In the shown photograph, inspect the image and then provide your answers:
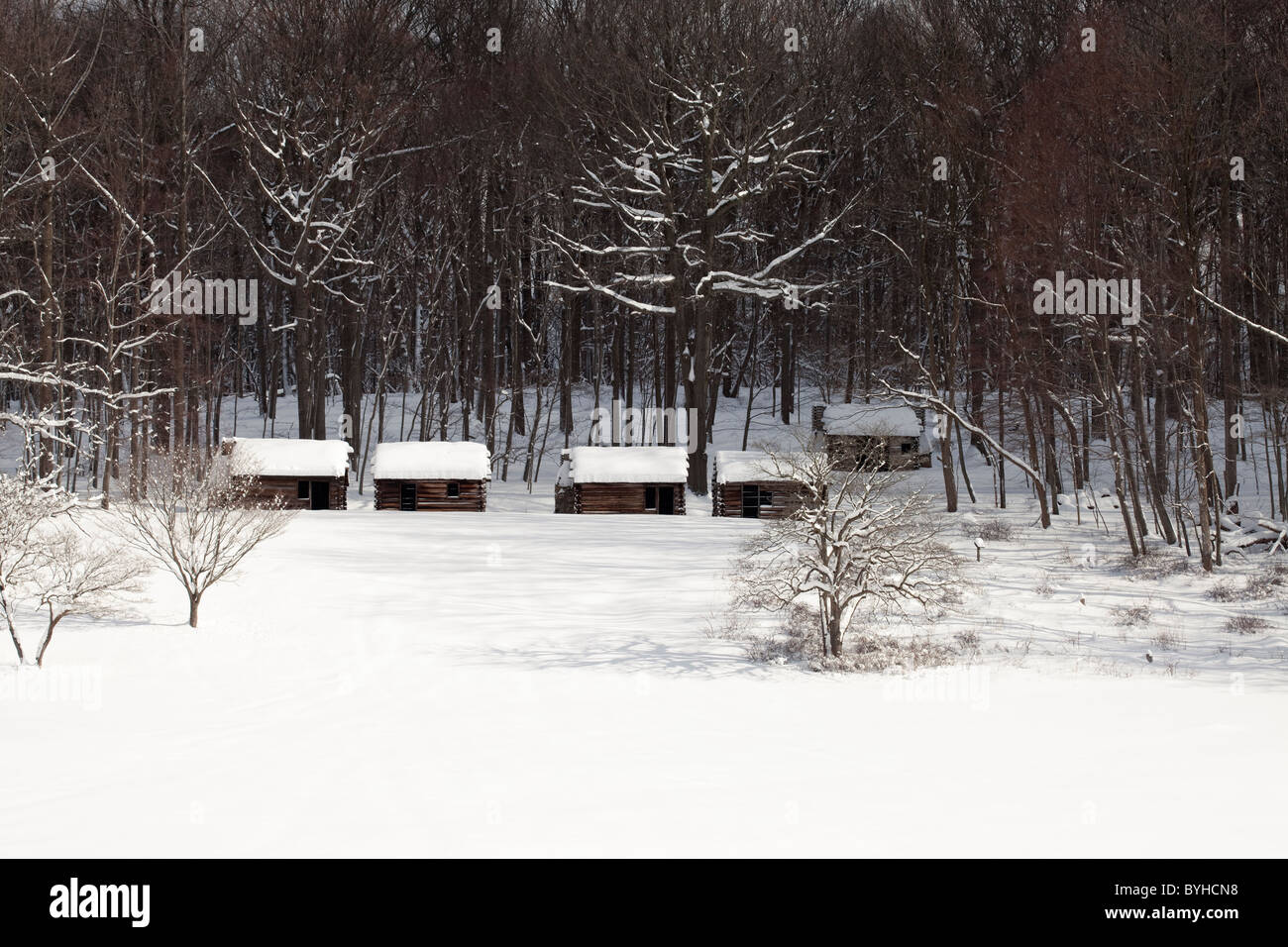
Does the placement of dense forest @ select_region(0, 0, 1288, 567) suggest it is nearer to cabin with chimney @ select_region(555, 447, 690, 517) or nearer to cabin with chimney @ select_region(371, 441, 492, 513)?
cabin with chimney @ select_region(555, 447, 690, 517)

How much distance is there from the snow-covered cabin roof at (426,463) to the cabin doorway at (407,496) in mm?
599

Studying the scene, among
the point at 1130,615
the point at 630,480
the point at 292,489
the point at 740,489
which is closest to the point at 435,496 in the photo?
the point at 292,489

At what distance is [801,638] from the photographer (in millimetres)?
18656

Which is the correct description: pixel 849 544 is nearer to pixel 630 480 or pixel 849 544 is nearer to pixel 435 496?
pixel 630 480

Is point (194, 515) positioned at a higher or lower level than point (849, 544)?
higher

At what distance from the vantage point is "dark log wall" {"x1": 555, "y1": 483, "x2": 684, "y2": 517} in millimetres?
35062

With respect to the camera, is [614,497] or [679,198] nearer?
[614,497]

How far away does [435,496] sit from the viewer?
117ft

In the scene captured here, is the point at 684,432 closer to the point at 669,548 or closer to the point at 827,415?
the point at 827,415

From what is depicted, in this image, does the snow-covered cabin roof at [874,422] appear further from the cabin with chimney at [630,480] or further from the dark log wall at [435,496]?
the dark log wall at [435,496]

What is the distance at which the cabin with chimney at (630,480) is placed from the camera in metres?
34.9

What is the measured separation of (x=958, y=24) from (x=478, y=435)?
23814mm

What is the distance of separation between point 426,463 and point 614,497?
5.76m

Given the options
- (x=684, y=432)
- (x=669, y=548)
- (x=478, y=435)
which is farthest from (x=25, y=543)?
(x=478, y=435)
